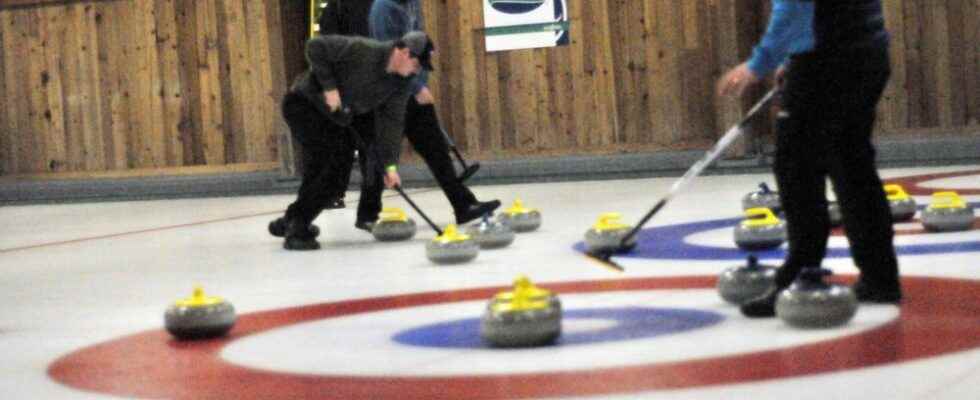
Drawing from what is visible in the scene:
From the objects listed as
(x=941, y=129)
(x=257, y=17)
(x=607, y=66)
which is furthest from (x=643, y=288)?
(x=257, y=17)

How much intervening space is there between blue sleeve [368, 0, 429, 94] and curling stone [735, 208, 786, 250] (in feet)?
9.38

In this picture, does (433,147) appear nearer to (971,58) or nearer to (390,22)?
(390,22)

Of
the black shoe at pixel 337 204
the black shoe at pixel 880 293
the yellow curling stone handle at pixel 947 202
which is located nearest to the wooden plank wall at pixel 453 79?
the black shoe at pixel 337 204

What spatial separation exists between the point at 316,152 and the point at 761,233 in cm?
293

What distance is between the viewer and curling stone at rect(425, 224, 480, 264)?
802 cm

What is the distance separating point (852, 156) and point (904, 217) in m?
3.21

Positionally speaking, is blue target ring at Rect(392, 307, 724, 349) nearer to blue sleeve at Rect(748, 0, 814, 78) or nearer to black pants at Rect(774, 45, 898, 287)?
black pants at Rect(774, 45, 898, 287)

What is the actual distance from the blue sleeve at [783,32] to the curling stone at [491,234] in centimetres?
351

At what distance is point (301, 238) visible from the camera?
957 cm

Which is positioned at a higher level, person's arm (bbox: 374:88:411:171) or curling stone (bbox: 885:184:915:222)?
person's arm (bbox: 374:88:411:171)

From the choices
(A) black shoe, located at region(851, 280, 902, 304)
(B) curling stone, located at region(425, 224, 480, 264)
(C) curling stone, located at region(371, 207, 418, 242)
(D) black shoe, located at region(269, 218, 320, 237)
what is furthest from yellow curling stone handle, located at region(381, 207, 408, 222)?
(A) black shoe, located at region(851, 280, 902, 304)

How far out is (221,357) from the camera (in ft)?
17.9

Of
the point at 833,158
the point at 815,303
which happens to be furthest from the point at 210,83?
the point at 815,303

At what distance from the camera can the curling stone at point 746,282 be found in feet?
18.5
